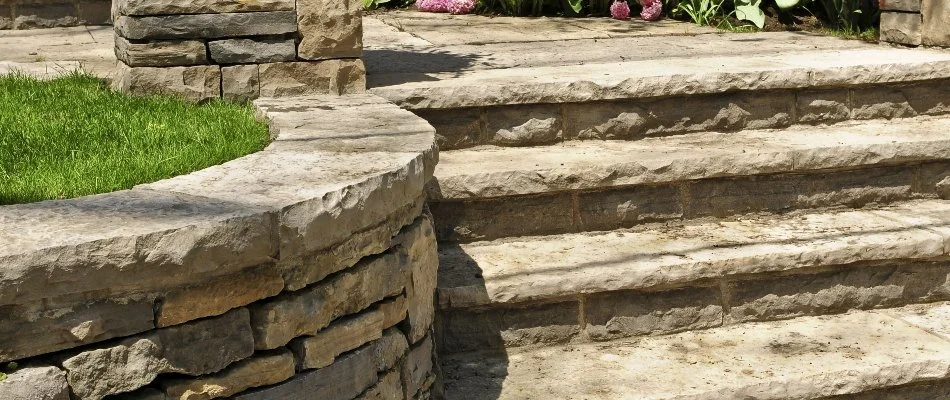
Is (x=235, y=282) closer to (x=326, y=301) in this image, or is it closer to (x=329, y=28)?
(x=326, y=301)

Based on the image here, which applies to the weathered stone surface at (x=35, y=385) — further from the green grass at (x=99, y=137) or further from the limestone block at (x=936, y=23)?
the limestone block at (x=936, y=23)

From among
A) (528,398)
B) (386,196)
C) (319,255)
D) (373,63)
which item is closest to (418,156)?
(386,196)

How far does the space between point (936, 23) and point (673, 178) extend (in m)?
1.91

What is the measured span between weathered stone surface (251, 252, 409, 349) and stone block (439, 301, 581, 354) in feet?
2.24

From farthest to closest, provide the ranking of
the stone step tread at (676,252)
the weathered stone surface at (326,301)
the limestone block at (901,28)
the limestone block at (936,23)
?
the limestone block at (901,28), the limestone block at (936,23), the stone step tread at (676,252), the weathered stone surface at (326,301)

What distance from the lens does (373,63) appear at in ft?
16.5

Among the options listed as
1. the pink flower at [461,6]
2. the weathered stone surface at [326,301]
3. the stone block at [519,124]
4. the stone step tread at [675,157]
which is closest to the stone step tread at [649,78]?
the stone block at [519,124]

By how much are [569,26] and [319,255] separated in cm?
424

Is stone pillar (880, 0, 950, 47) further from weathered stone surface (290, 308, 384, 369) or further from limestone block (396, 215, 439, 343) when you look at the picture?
weathered stone surface (290, 308, 384, 369)

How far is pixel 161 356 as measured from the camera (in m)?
2.32

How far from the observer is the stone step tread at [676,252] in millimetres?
3561

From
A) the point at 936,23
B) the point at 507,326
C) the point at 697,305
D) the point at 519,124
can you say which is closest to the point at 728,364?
the point at 697,305

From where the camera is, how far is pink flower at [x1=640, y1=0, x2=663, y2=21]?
684 centimetres

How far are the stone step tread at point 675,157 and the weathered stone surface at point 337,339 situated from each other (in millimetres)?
1075
